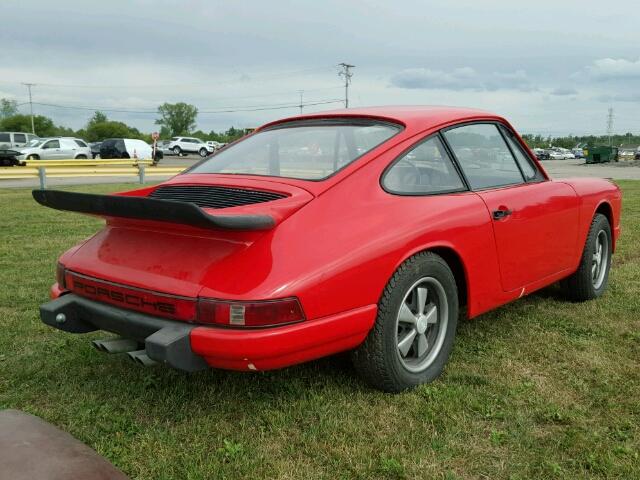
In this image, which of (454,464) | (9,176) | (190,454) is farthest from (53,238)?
(9,176)

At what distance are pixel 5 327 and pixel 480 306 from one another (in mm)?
3120

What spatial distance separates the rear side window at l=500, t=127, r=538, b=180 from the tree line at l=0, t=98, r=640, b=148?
7005 cm

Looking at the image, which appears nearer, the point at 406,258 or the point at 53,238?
the point at 406,258

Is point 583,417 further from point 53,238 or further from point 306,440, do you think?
point 53,238

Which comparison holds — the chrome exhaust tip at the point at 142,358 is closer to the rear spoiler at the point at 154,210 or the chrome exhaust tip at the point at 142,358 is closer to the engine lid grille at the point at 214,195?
the rear spoiler at the point at 154,210

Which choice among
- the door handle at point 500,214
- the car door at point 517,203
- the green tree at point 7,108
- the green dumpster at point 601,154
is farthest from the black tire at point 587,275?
the green tree at point 7,108

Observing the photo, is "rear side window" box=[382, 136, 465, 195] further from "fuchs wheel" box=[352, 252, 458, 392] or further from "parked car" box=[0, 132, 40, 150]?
"parked car" box=[0, 132, 40, 150]

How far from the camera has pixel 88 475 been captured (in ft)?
5.27

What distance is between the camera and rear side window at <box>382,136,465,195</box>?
299 cm

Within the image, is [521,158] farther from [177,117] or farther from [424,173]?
[177,117]

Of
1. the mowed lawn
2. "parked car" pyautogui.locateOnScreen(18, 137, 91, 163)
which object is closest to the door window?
"parked car" pyautogui.locateOnScreen(18, 137, 91, 163)

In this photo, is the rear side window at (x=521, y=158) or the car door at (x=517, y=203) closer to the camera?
the car door at (x=517, y=203)

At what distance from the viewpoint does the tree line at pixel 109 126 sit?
8338cm

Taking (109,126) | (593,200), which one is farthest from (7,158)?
(109,126)
